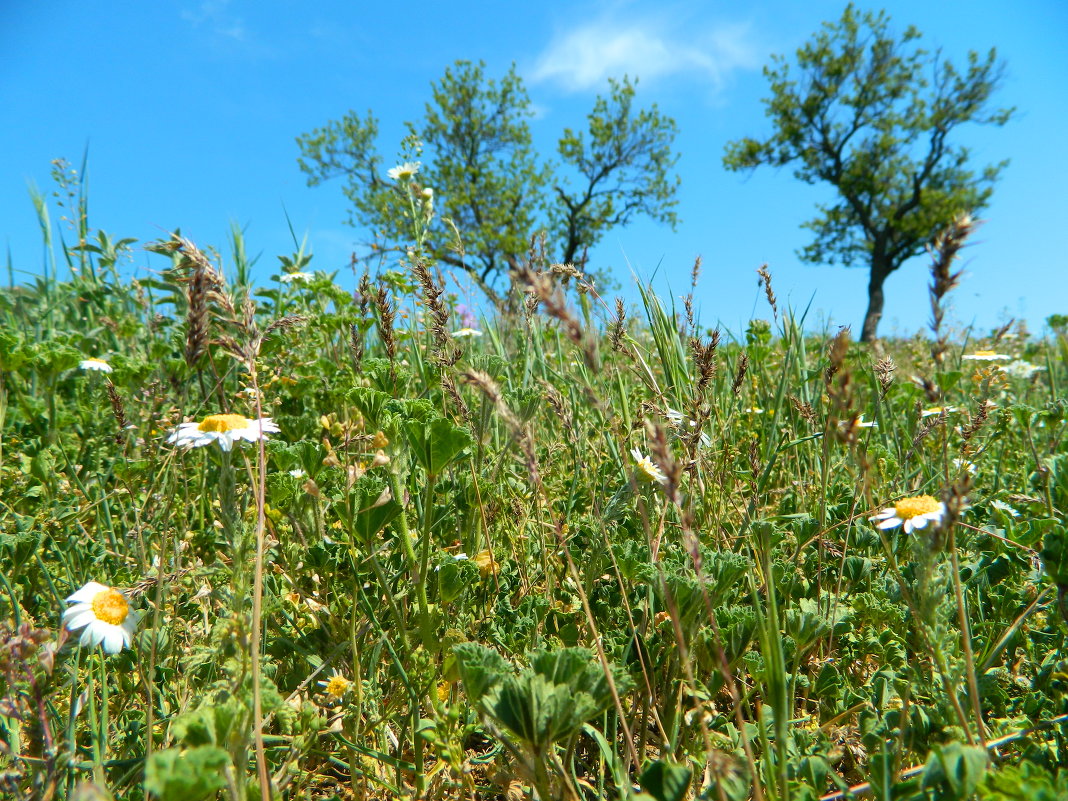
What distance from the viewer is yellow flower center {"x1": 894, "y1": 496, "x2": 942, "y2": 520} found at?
147 centimetres

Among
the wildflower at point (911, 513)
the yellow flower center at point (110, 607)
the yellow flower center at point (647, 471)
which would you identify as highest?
the yellow flower center at point (647, 471)

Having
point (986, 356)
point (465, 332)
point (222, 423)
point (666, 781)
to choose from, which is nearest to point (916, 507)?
point (666, 781)

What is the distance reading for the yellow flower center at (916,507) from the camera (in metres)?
1.47

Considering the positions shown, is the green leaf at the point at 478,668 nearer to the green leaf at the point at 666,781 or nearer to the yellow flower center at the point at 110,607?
the green leaf at the point at 666,781

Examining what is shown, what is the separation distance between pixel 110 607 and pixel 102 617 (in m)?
0.03

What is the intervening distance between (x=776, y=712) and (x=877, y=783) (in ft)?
0.82

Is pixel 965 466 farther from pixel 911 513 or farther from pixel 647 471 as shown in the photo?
pixel 647 471

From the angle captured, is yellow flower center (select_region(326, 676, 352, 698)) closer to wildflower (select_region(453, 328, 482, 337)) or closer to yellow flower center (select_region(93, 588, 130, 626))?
yellow flower center (select_region(93, 588, 130, 626))

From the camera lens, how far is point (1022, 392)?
4.57 metres

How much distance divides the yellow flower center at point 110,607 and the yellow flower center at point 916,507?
1.74m

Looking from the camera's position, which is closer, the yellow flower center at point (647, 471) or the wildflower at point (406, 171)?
the yellow flower center at point (647, 471)

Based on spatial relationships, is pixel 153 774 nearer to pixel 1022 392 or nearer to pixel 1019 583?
pixel 1019 583

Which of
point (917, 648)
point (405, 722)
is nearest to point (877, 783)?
point (917, 648)

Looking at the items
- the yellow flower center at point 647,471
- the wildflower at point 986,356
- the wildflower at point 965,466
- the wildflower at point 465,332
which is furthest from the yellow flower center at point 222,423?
the wildflower at point 986,356
